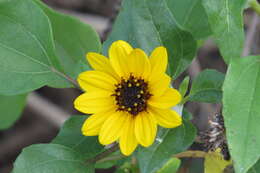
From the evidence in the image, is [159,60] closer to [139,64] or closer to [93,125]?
[139,64]

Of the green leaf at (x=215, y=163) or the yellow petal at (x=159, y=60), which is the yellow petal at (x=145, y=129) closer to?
the yellow petal at (x=159, y=60)

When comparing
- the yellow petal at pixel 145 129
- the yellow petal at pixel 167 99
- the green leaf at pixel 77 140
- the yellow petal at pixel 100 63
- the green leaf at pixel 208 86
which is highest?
the green leaf at pixel 208 86

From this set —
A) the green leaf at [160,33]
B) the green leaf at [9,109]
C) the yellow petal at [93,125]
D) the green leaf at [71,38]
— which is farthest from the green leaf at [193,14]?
the green leaf at [9,109]

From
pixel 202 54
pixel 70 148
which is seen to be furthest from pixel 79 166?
pixel 202 54

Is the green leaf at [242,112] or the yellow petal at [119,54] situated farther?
the yellow petal at [119,54]

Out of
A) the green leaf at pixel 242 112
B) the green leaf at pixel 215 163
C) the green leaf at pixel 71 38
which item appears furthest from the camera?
the green leaf at pixel 71 38

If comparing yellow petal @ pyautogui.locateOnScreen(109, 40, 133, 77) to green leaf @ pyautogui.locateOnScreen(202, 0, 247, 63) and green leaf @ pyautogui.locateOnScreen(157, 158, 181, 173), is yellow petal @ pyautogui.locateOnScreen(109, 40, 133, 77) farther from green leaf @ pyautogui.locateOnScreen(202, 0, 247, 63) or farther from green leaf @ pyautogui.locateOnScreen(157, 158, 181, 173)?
green leaf @ pyautogui.locateOnScreen(157, 158, 181, 173)

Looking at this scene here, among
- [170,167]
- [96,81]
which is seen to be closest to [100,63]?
[96,81]
